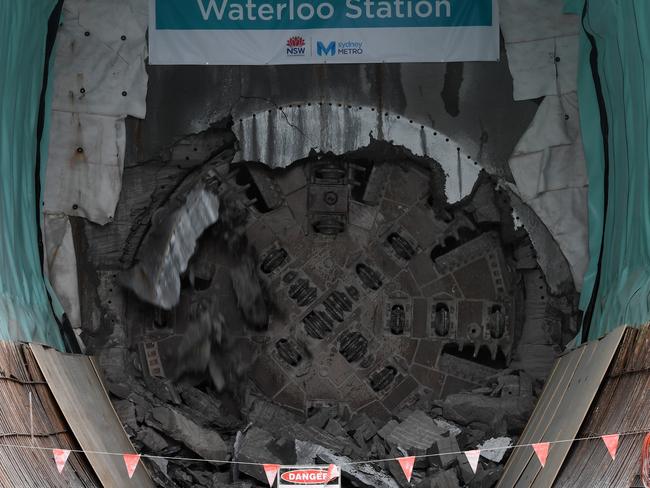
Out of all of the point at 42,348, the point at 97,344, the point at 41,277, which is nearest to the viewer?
the point at 42,348

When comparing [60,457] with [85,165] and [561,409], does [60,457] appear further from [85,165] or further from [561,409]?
[561,409]

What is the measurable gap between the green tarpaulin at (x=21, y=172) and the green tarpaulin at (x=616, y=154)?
17.0 feet

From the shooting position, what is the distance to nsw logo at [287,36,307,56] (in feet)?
45.9

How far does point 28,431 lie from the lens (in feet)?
35.7

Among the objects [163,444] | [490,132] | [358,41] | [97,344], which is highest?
[358,41]

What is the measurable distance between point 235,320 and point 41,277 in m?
2.32

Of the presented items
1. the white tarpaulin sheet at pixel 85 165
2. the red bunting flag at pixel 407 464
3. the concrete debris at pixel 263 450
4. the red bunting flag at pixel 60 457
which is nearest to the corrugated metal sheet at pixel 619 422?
the red bunting flag at pixel 407 464

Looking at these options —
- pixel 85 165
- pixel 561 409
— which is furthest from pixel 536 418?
pixel 85 165

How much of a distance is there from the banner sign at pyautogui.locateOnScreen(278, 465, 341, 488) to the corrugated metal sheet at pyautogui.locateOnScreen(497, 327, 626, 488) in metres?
1.73

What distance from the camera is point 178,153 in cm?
1422

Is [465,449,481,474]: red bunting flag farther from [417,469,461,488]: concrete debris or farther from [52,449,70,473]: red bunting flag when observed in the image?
[52,449,70,473]: red bunting flag

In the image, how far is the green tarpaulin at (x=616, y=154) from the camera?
11648 mm

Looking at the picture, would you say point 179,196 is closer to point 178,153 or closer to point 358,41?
point 178,153

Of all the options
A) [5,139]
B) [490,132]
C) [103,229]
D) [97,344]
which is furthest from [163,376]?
[490,132]
